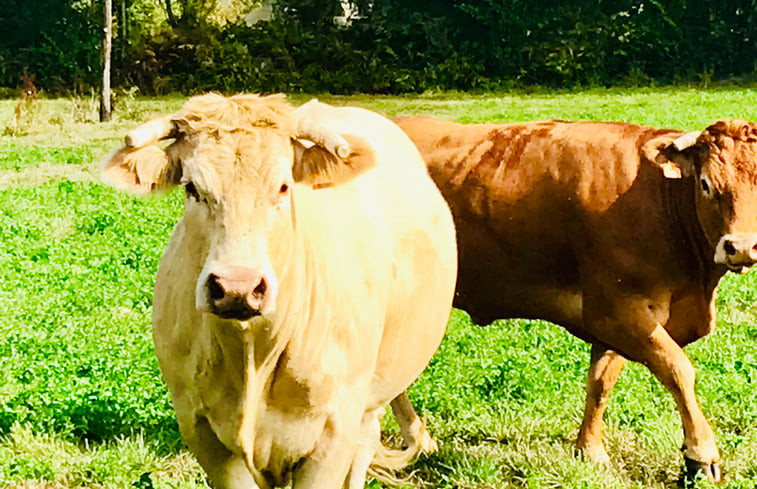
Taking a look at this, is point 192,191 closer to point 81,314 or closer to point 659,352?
point 659,352

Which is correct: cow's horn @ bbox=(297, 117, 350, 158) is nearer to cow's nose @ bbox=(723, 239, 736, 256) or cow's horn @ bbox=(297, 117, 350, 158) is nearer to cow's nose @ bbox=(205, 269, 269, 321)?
cow's nose @ bbox=(205, 269, 269, 321)

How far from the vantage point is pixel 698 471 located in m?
5.88

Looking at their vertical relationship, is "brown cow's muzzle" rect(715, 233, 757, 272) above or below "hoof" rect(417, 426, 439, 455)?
above

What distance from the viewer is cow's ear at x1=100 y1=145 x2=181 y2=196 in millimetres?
4000

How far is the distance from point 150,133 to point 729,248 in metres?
3.27

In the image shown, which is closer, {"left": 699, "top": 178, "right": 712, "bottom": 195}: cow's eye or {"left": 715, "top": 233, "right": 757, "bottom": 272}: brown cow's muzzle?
{"left": 715, "top": 233, "right": 757, "bottom": 272}: brown cow's muzzle

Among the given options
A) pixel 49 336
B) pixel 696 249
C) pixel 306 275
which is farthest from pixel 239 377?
pixel 49 336

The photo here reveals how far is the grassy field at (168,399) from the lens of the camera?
605cm

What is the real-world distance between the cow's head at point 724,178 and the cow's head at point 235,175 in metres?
2.60

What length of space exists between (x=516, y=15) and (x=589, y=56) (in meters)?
3.36

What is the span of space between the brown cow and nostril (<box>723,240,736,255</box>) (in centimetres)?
1

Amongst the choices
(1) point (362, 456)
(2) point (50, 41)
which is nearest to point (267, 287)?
(1) point (362, 456)

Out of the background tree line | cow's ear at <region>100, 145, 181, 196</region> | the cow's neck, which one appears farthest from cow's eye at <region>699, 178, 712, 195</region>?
the background tree line

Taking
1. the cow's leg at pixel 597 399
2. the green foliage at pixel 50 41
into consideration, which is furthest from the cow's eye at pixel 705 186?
the green foliage at pixel 50 41
